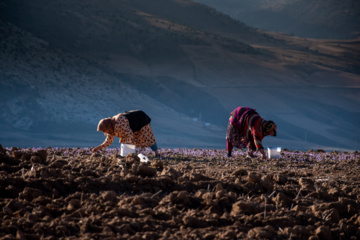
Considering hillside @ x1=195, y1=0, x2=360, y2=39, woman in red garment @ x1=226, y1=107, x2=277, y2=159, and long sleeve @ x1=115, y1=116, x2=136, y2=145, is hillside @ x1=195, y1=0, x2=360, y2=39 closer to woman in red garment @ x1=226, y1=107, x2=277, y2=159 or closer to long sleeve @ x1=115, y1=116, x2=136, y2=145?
woman in red garment @ x1=226, y1=107, x2=277, y2=159

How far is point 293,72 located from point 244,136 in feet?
133

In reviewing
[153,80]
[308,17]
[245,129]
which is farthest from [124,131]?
[308,17]

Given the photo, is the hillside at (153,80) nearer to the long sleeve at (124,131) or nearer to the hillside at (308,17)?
the long sleeve at (124,131)

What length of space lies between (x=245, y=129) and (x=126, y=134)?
96.3 inches

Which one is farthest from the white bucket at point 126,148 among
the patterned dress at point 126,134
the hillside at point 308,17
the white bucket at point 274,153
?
the hillside at point 308,17

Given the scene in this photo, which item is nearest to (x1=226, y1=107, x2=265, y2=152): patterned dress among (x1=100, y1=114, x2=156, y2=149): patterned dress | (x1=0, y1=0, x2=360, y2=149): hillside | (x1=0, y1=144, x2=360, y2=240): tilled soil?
(x1=100, y1=114, x2=156, y2=149): patterned dress

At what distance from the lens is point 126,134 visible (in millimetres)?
8086

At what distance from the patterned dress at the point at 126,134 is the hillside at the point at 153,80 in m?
20.1

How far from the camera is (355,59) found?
6444 cm

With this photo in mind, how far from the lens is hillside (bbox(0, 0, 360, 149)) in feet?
111

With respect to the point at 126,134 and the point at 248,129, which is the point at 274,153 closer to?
the point at 248,129

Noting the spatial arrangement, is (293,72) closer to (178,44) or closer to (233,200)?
(178,44)

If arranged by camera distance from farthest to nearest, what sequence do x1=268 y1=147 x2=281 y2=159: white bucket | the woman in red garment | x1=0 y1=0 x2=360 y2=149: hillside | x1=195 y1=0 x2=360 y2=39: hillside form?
x1=195 y1=0 x2=360 y2=39: hillside < x1=0 y1=0 x2=360 y2=149: hillside < x1=268 y1=147 x2=281 y2=159: white bucket < the woman in red garment

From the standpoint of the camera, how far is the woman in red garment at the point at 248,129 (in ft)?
29.5
